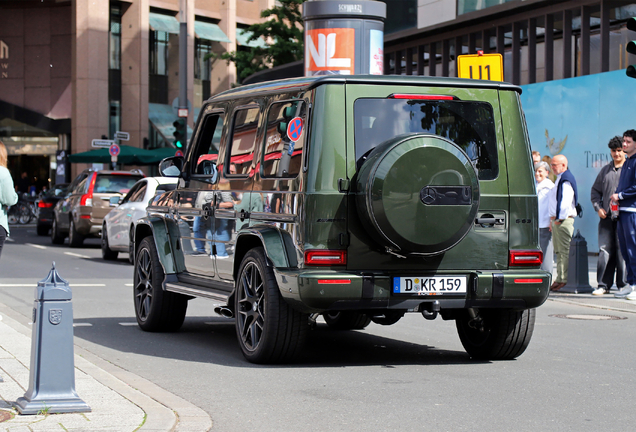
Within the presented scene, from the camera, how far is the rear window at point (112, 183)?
860 inches

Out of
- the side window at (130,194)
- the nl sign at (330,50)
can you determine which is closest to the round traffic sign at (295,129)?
the side window at (130,194)

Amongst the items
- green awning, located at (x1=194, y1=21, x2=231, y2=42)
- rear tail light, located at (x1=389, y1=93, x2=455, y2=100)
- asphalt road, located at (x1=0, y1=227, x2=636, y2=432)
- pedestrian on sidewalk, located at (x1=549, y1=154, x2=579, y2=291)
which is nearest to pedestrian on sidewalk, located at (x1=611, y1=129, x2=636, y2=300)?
pedestrian on sidewalk, located at (x1=549, y1=154, x2=579, y2=291)

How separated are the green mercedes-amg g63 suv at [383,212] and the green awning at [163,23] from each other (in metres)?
39.3

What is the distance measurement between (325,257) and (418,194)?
0.78 metres

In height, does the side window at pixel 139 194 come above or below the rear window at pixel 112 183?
below

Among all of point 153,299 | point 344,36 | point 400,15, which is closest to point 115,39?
point 400,15

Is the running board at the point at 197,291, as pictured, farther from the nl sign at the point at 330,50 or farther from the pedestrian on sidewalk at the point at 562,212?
the nl sign at the point at 330,50

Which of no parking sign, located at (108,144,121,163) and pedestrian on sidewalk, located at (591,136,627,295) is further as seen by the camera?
no parking sign, located at (108,144,121,163)

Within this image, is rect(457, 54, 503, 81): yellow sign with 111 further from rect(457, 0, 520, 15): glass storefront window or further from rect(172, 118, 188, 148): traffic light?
rect(172, 118, 188, 148): traffic light

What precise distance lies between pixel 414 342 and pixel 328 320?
3.82 feet

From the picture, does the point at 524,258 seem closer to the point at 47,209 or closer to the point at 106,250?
the point at 106,250

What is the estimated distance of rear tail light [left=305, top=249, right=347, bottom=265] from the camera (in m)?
6.94

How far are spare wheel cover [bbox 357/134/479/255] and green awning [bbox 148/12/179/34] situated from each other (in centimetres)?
4071

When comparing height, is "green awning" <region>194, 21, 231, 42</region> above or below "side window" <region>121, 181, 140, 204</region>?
above
